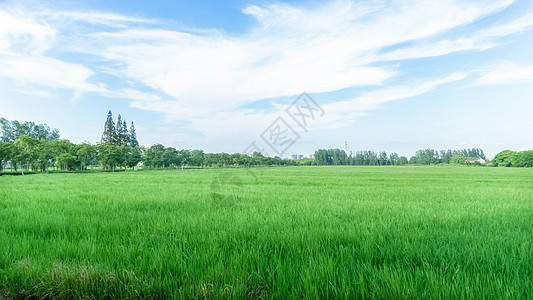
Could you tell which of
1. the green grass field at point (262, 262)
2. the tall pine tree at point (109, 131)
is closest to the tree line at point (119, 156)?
the tall pine tree at point (109, 131)

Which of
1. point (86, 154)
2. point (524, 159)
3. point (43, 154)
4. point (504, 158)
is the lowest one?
point (524, 159)

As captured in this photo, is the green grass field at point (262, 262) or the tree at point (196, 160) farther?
the tree at point (196, 160)

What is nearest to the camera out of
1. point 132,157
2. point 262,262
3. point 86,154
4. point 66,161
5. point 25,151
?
point 262,262

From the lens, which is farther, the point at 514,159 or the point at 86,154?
the point at 514,159

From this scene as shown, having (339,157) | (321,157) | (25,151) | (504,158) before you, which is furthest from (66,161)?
(504,158)

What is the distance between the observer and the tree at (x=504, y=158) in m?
114

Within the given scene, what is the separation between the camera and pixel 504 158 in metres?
119

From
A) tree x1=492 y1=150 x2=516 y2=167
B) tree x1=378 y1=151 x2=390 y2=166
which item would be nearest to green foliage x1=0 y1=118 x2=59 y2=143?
tree x1=378 y1=151 x2=390 y2=166

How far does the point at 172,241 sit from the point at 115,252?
0.76 m

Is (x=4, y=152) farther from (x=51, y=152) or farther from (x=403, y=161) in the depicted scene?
(x=403, y=161)

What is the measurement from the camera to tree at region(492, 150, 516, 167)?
114 meters

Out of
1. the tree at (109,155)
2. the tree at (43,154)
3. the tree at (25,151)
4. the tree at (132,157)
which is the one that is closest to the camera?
the tree at (25,151)

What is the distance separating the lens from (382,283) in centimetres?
230

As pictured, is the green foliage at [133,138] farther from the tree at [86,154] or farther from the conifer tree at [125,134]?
the tree at [86,154]
